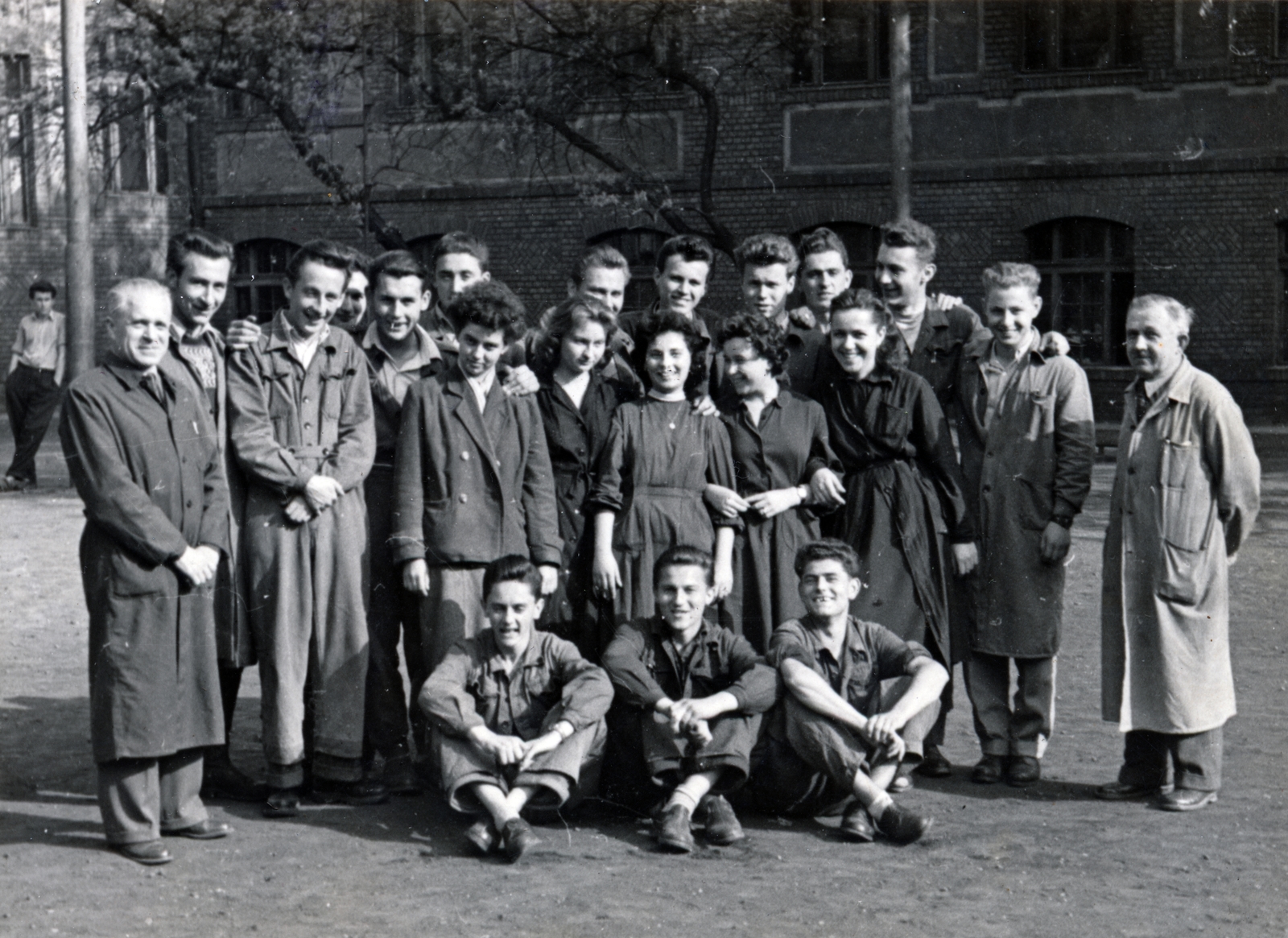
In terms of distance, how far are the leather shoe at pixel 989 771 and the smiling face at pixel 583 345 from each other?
2.15 metres

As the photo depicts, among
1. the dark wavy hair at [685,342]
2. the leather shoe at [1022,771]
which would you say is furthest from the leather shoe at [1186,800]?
the dark wavy hair at [685,342]

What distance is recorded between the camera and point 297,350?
19.4ft

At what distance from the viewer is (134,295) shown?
529 cm

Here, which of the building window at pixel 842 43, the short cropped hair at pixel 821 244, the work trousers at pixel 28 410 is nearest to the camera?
the short cropped hair at pixel 821 244

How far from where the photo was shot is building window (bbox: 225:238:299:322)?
25453mm

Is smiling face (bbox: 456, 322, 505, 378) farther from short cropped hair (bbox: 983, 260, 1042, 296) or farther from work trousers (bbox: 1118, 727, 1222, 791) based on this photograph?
work trousers (bbox: 1118, 727, 1222, 791)

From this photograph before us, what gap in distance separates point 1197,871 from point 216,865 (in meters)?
3.07

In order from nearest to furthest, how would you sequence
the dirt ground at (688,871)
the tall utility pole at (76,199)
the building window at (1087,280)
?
the dirt ground at (688,871) → the tall utility pole at (76,199) → the building window at (1087,280)

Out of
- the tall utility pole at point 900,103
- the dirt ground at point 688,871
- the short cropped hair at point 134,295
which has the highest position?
the tall utility pole at point 900,103

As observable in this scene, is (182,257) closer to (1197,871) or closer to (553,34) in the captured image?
(1197,871)

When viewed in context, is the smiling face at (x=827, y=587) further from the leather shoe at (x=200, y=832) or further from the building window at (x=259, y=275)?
the building window at (x=259, y=275)

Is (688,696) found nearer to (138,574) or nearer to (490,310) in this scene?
(490,310)

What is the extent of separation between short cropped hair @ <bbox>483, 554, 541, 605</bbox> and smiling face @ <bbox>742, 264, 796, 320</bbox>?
1627 millimetres

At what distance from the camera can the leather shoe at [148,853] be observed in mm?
5160
